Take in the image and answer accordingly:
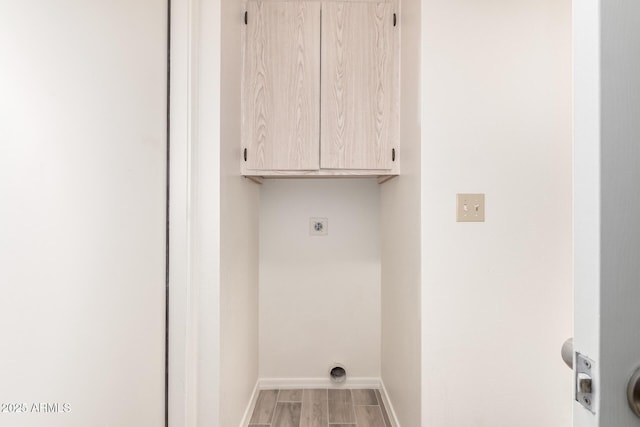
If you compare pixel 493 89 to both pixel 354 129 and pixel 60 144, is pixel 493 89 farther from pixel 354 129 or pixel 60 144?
pixel 60 144

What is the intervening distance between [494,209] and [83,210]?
143 centimetres

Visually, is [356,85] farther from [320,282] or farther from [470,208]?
[320,282]

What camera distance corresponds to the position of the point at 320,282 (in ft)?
8.58

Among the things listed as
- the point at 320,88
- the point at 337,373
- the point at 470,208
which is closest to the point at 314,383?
the point at 337,373

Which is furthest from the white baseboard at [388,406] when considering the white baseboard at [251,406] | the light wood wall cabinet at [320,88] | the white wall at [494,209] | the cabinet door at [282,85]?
the cabinet door at [282,85]

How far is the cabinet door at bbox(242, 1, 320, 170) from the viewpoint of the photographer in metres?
2.05

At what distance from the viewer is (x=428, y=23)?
1601 millimetres

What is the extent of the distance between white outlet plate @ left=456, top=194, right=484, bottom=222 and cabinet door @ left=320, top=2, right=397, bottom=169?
532 mm

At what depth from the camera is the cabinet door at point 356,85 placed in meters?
2.05

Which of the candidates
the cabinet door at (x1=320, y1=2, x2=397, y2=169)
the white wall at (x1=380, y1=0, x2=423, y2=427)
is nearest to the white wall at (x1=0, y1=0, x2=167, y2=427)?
the cabinet door at (x1=320, y1=2, x2=397, y2=169)

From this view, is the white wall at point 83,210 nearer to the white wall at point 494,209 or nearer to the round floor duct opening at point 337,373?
the white wall at point 494,209

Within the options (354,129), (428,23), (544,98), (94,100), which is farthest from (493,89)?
(94,100)

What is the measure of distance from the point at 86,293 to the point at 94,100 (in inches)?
18.8

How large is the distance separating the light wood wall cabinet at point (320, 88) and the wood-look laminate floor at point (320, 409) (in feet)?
4.40
